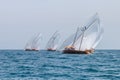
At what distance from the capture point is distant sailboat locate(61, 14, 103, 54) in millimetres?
142712

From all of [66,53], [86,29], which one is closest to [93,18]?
[86,29]

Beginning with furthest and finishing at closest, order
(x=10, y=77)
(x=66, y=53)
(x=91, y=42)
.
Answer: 1. (x=66, y=53)
2. (x=91, y=42)
3. (x=10, y=77)

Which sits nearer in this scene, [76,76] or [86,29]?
[76,76]

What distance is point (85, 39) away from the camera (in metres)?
144

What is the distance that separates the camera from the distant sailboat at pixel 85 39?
14271cm

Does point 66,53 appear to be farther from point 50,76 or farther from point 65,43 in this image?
point 50,76

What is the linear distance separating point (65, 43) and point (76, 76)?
314 ft

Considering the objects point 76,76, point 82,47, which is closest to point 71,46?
point 82,47

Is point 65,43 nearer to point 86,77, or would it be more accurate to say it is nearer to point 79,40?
point 79,40

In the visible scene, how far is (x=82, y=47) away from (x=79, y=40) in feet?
9.57

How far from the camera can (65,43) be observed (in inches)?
6112

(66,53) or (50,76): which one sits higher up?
(50,76)

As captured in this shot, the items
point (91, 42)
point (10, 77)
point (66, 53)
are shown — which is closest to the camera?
point (10, 77)

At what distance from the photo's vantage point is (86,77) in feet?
191
